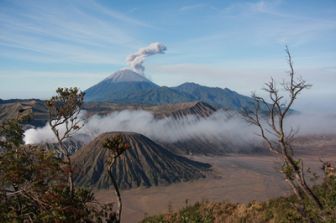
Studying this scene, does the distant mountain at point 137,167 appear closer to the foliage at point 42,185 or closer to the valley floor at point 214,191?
the valley floor at point 214,191

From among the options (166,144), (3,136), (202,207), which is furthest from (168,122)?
(3,136)

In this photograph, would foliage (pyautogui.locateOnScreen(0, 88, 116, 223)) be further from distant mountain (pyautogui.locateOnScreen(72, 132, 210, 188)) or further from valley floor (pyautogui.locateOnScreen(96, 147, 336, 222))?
distant mountain (pyautogui.locateOnScreen(72, 132, 210, 188))

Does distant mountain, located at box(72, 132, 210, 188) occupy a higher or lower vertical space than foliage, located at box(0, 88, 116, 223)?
lower

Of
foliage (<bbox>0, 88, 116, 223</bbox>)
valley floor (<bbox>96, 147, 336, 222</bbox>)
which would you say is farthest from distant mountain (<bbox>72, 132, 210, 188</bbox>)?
foliage (<bbox>0, 88, 116, 223</bbox>)

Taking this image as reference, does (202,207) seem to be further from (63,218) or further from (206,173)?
(206,173)

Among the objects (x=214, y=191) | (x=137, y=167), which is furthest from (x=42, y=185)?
(x=137, y=167)

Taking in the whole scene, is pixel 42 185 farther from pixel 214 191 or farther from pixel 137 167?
pixel 137 167

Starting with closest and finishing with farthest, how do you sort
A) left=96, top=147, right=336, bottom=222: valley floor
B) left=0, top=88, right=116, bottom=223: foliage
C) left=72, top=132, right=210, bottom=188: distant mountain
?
left=0, top=88, right=116, bottom=223: foliage
left=96, top=147, right=336, bottom=222: valley floor
left=72, top=132, right=210, bottom=188: distant mountain
